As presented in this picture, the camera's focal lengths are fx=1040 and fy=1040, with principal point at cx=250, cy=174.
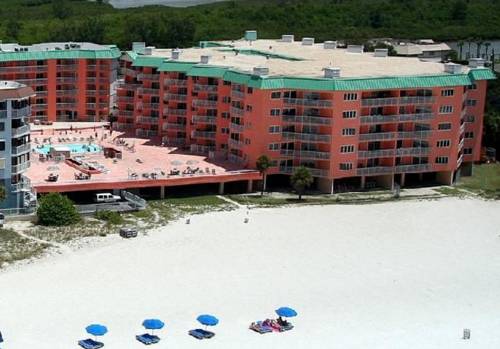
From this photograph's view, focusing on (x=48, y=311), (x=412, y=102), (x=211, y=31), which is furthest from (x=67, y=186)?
(x=211, y=31)

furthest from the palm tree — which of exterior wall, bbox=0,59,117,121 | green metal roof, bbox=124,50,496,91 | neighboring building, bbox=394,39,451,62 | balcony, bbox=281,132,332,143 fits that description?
neighboring building, bbox=394,39,451,62

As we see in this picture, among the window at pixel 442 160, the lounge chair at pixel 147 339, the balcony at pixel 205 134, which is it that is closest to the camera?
the lounge chair at pixel 147 339

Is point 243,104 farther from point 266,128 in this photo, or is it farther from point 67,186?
point 67,186

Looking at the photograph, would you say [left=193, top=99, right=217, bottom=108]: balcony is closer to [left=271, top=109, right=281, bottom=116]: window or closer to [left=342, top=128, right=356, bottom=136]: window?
[left=271, top=109, right=281, bottom=116]: window

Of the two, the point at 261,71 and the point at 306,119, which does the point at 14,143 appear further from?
the point at 306,119

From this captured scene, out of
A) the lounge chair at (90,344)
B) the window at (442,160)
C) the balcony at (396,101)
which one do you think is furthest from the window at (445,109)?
the lounge chair at (90,344)

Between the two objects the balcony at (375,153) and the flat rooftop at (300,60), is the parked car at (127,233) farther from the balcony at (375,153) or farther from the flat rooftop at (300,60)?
the balcony at (375,153)
